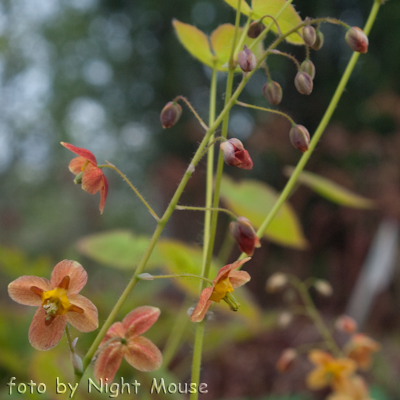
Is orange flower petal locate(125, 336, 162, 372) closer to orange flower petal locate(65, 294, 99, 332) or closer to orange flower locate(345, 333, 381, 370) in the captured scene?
orange flower petal locate(65, 294, 99, 332)

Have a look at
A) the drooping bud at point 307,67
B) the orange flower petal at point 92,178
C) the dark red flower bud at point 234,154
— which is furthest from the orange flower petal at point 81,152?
the drooping bud at point 307,67

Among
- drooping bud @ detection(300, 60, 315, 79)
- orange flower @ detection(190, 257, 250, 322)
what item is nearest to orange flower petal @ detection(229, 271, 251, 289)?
orange flower @ detection(190, 257, 250, 322)

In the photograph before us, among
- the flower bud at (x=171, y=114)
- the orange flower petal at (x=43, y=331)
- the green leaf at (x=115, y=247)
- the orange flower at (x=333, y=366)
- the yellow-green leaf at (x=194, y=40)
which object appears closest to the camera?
the orange flower petal at (x=43, y=331)

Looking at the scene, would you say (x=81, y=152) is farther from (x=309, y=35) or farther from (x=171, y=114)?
(x=309, y=35)

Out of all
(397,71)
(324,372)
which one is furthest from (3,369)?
(397,71)

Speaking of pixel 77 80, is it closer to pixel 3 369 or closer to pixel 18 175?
pixel 18 175

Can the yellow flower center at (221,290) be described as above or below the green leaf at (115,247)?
above

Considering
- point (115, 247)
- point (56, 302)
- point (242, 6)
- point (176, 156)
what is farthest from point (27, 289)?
point (176, 156)

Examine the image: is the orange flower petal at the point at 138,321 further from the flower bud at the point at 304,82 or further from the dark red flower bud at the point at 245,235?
the flower bud at the point at 304,82
